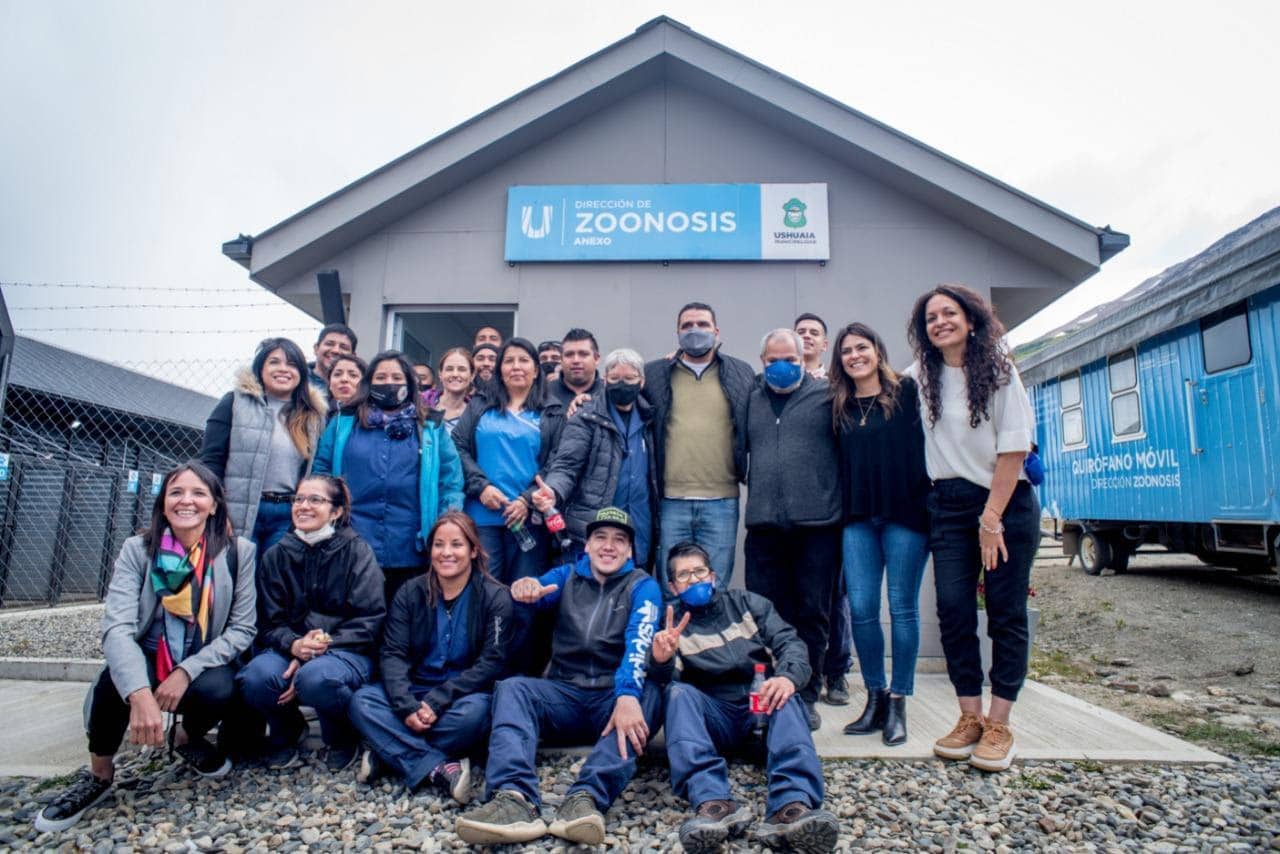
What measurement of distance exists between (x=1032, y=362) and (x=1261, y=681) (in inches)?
294

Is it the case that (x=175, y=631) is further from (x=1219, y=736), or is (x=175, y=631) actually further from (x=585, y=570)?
(x=1219, y=736)

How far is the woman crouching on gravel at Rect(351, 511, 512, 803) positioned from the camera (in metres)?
2.94

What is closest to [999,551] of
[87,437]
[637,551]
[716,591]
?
[716,591]

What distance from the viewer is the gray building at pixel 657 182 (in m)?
5.21

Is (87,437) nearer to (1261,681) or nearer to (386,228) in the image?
(386,228)

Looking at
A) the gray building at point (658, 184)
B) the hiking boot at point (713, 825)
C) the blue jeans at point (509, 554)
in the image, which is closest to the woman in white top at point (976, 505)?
the hiking boot at point (713, 825)

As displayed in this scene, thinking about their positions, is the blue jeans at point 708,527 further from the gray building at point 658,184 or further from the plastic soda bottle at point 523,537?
the gray building at point 658,184

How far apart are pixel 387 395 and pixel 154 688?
5.27 feet

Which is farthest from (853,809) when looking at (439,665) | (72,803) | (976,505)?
(72,803)

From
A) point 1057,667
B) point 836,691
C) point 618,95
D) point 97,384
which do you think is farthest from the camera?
point 97,384

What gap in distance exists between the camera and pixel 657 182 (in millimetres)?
5504

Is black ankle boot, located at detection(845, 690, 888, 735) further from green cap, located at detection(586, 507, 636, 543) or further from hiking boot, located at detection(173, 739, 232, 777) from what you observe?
hiking boot, located at detection(173, 739, 232, 777)

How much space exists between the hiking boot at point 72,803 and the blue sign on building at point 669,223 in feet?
12.7

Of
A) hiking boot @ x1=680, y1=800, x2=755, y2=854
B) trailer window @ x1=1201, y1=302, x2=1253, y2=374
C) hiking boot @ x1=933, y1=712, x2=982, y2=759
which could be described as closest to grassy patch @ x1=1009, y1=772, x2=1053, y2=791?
hiking boot @ x1=933, y1=712, x2=982, y2=759
